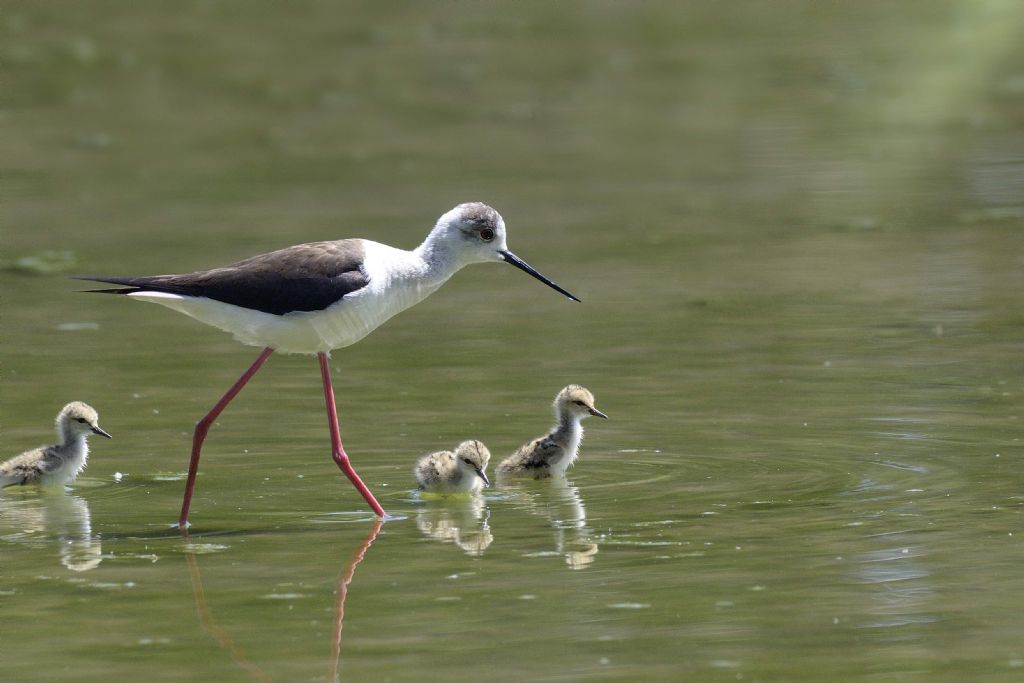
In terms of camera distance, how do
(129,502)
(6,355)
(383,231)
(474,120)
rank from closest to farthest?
(129,502) < (6,355) < (383,231) < (474,120)

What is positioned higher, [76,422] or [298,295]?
[298,295]

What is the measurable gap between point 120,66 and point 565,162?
308 inches

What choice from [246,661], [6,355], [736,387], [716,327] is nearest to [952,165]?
[716,327]

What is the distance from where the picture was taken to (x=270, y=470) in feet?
30.8

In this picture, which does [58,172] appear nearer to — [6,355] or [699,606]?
[6,355]

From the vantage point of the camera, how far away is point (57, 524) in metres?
8.60

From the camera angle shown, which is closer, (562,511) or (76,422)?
(562,511)

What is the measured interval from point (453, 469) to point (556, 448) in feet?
2.12

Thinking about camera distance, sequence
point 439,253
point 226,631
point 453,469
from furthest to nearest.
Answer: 1. point 439,253
2. point 453,469
3. point 226,631

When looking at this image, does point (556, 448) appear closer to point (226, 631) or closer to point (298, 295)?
point (298, 295)

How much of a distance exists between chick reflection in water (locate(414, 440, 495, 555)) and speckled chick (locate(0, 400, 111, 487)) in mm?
1697

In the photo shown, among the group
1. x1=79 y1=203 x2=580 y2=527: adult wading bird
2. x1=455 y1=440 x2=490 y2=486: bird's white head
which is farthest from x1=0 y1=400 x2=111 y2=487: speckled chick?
x1=455 y1=440 x2=490 y2=486: bird's white head

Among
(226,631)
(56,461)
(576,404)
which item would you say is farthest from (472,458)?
(226,631)

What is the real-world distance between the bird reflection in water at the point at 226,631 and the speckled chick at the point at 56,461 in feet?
4.10
